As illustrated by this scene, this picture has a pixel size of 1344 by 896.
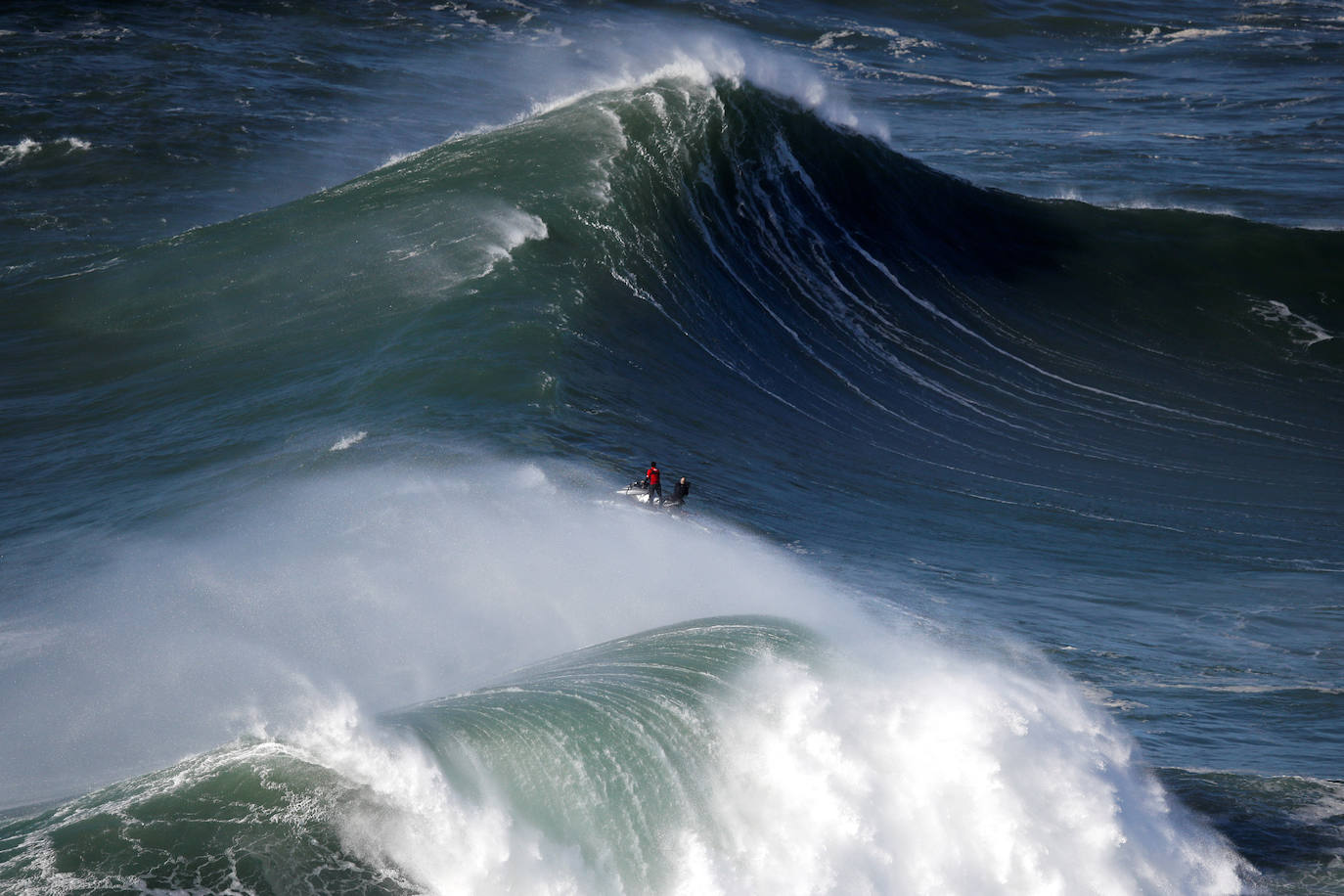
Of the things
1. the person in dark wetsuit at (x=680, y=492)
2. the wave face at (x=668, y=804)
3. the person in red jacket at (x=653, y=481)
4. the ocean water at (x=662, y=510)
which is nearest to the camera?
the wave face at (x=668, y=804)

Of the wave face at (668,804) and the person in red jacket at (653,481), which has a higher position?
the person in red jacket at (653,481)

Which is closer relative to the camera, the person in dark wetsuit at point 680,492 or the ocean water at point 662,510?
the ocean water at point 662,510

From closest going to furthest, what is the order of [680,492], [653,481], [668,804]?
[668,804]
[653,481]
[680,492]

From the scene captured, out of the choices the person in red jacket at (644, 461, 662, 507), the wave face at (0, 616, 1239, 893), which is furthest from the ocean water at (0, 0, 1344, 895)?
the person in red jacket at (644, 461, 662, 507)

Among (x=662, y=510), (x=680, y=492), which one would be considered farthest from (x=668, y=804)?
(x=680, y=492)

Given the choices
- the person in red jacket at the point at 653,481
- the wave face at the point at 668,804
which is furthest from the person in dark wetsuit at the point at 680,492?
the wave face at the point at 668,804

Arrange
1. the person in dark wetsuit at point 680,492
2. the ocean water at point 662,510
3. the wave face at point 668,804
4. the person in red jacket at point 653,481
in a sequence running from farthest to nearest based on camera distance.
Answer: the person in dark wetsuit at point 680,492 → the person in red jacket at point 653,481 → the ocean water at point 662,510 → the wave face at point 668,804

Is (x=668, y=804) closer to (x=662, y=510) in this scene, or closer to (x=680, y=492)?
(x=662, y=510)

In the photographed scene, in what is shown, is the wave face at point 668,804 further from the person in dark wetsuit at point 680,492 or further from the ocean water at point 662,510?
the person in dark wetsuit at point 680,492

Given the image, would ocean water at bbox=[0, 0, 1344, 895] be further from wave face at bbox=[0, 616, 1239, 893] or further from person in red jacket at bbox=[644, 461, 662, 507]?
person in red jacket at bbox=[644, 461, 662, 507]
